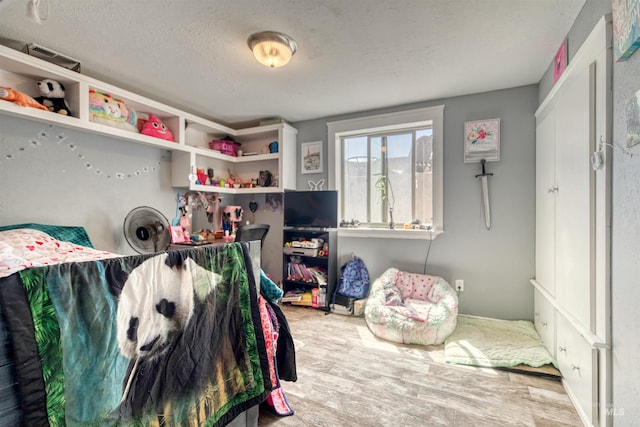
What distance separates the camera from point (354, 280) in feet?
10.7

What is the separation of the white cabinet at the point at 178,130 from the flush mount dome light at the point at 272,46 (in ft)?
4.76

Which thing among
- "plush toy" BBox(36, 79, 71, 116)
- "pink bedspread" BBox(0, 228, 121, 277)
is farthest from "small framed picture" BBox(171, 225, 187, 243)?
"plush toy" BBox(36, 79, 71, 116)

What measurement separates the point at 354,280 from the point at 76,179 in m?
2.92

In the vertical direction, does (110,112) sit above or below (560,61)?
below

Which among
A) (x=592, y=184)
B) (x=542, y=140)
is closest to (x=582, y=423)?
(x=592, y=184)

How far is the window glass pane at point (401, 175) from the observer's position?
3.24 meters

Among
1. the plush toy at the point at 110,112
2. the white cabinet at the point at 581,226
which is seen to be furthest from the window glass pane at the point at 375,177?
the plush toy at the point at 110,112

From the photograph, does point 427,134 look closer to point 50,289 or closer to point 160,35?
point 160,35

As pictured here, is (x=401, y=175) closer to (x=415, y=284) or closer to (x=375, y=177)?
(x=375, y=177)

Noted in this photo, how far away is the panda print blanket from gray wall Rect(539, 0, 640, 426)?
1.56 m

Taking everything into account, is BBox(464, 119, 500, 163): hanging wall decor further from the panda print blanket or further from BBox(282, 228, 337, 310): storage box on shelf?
the panda print blanket

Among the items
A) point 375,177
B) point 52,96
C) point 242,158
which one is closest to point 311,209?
point 375,177

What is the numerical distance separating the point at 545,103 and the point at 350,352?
264cm

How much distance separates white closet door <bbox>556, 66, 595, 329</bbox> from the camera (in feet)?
4.89
